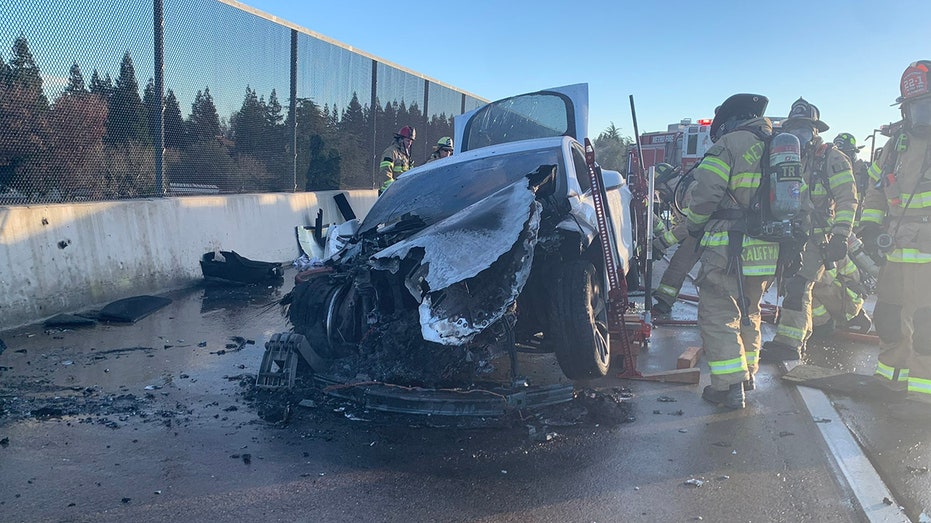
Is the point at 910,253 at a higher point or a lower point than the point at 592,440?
higher

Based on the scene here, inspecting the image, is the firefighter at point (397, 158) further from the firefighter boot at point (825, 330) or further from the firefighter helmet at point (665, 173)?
the firefighter boot at point (825, 330)

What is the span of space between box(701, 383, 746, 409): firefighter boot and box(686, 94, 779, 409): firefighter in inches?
0.8

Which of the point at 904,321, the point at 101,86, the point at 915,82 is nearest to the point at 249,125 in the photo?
the point at 101,86

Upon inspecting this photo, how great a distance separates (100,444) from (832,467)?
13.3 ft

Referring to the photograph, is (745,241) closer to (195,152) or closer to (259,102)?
(195,152)

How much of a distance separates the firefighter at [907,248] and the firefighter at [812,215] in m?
0.61

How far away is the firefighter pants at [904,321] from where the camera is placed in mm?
4637

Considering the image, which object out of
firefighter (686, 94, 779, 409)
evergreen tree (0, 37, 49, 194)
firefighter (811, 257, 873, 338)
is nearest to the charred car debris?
firefighter (686, 94, 779, 409)

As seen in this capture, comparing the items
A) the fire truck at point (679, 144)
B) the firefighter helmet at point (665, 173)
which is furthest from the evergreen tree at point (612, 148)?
the firefighter helmet at point (665, 173)

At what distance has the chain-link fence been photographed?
6914mm

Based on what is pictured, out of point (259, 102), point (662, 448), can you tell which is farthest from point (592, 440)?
point (259, 102)

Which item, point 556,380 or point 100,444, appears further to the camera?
point 556,380

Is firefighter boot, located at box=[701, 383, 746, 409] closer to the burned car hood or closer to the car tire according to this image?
the car tire

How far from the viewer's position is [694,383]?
5191 millimetres
